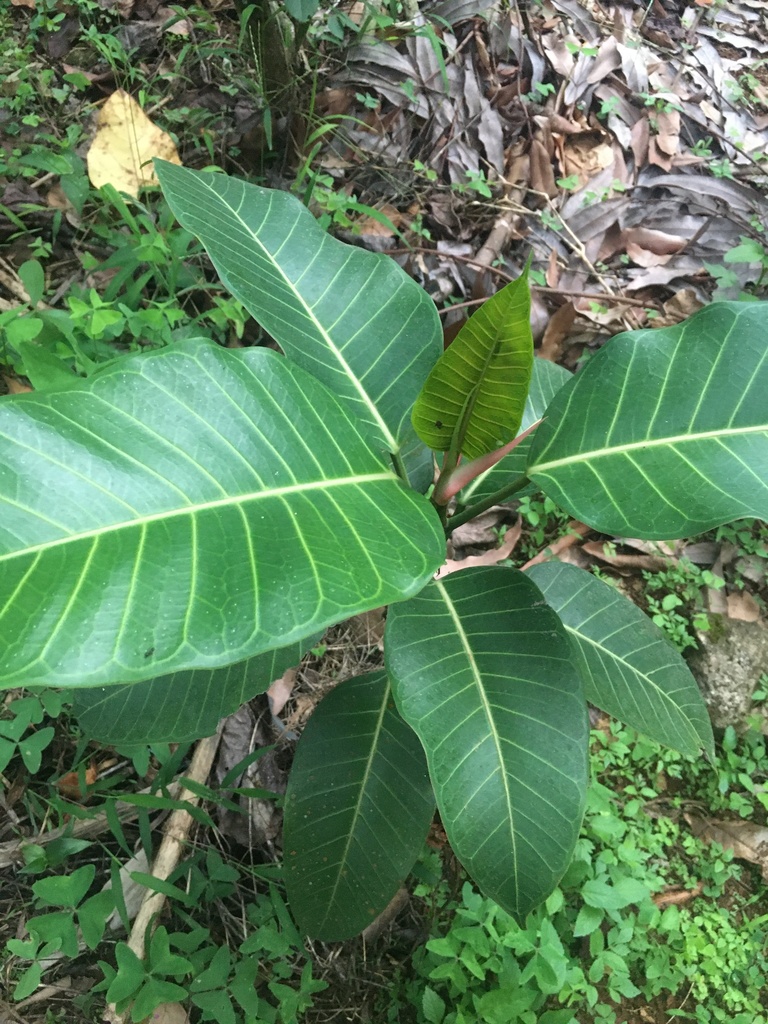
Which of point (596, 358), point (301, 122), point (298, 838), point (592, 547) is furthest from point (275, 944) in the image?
point (301, 122)

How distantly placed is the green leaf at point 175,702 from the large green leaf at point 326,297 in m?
0.40

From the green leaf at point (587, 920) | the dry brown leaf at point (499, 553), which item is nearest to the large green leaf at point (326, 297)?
the dry brown leaf at point (499, 553)

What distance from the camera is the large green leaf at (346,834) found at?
3.46ft

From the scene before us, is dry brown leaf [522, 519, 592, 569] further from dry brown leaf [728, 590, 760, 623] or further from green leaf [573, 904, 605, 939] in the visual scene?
green leaf [573, 904, 605, 939]

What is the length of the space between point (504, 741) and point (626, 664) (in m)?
0.43

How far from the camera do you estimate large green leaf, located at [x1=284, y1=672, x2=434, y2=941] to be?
106 cm

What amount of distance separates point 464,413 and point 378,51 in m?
2.05

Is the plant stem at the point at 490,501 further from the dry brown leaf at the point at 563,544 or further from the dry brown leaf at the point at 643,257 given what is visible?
the dry brown leaf at the point at 643,257

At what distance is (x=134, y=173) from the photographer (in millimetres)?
1897

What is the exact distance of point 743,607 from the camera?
186cm

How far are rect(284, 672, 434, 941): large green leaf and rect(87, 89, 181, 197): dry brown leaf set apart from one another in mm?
1562

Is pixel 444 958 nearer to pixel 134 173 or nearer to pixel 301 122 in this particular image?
pixel 134 173

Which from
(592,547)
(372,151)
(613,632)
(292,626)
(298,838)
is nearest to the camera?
(292,626)

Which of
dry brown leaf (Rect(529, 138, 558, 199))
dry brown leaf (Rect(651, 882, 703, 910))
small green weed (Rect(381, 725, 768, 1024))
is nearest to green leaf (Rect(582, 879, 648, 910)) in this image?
small green weed (Rect(381, 725, 768, 1024))
